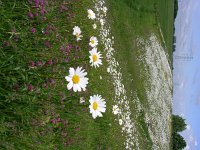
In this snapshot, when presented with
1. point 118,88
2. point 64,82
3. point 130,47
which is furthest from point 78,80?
point 130,47

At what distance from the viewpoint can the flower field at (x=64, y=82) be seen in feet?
20.9

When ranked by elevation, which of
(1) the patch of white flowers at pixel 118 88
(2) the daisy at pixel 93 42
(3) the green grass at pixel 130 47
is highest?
(3) the green grass at pixel 130 47

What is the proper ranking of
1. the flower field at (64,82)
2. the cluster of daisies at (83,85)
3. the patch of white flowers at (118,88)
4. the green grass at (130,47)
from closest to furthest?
the cluster of daisies at (83,85)
the flower field at (64,82)
the patch of white flowers at (118,88)
the green grass at (130,47)

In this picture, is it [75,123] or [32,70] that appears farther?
[75,123]

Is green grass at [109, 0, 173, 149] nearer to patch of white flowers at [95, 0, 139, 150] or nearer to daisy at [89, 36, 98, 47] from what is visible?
patch of white flowers at [95, 0, 139, 150]

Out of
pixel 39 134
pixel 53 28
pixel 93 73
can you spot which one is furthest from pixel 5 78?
pixel 93 73

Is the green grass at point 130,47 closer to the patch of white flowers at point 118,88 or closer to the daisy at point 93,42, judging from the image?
the patch of white flowers at point 118,88

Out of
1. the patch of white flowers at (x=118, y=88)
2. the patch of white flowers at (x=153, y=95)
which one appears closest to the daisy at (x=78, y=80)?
the patch of white flowers at (x=118, y=88)

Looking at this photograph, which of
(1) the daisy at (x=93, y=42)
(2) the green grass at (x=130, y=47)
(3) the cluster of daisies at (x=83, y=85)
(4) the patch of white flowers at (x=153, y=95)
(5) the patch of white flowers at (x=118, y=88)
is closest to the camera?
(3) the cluster of daisies at (x=83, y=85)

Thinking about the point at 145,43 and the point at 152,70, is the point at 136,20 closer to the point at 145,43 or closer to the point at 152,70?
the point at 145,43

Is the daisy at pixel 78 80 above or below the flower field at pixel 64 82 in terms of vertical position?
below

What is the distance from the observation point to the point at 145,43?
27.6 meters

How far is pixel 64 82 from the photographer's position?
33.2ft

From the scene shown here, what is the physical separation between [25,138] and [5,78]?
150 centimetres
